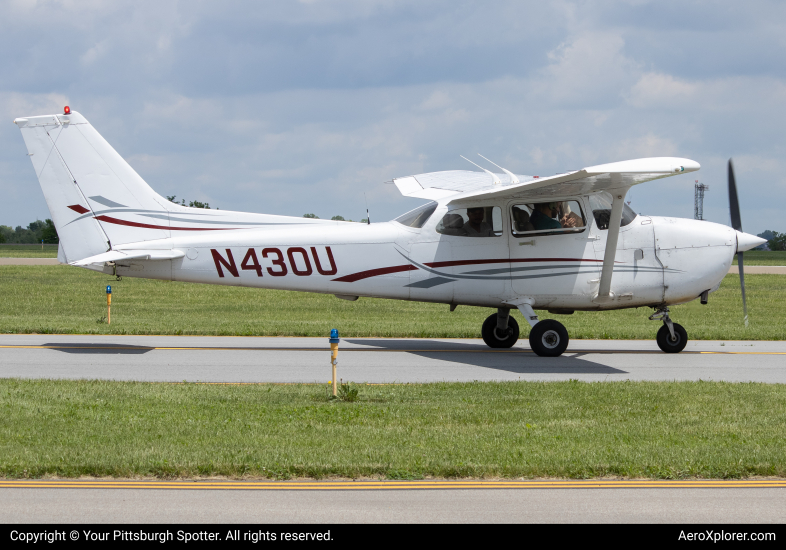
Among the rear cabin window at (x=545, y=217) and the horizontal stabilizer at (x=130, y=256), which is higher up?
the rear cabin window at (x=545, y=217)

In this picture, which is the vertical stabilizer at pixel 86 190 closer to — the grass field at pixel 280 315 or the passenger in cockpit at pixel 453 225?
the grass field at pixel 280 315

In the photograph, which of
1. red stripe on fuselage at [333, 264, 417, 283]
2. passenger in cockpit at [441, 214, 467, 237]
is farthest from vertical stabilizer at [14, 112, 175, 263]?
passenger in cockpit at [441, 214, 467, 237]

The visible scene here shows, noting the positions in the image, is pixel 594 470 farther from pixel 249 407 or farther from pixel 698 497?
pixel 249 407

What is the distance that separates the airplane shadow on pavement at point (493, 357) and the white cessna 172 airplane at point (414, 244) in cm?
54

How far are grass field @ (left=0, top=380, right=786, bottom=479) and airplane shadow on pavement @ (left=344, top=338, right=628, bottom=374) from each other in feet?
7.00

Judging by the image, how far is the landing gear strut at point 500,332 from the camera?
17.0 metres

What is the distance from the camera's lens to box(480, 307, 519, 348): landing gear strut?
17.0 metres

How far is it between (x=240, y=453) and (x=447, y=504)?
89.4 inches

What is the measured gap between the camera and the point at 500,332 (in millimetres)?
17031

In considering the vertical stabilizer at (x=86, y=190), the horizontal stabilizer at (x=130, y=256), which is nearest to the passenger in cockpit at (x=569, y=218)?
the horizontal stabilizer at (x=130, y=256)

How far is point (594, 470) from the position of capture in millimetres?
7195

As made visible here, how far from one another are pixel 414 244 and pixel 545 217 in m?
2.58

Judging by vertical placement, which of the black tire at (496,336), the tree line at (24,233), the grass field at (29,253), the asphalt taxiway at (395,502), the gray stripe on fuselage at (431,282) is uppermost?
the tree line at (24,233)

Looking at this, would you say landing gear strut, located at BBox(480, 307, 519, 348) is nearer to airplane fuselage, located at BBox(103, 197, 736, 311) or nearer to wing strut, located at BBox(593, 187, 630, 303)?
airplane fuselage, located at BBox(103, 197, 736, 311)
